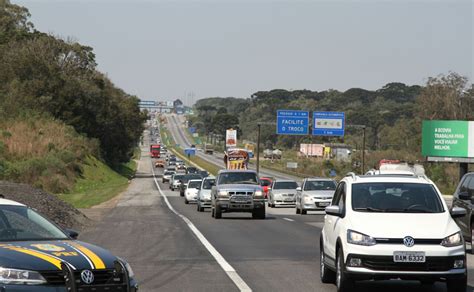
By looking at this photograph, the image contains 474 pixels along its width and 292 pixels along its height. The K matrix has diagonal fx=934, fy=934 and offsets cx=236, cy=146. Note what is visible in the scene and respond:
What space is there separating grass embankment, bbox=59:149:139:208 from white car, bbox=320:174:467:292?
3893 cm

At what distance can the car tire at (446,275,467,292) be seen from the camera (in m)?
12.8

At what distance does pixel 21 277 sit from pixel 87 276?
0.64m

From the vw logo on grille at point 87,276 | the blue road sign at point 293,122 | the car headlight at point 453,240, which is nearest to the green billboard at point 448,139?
the blue road sign at point 293,122

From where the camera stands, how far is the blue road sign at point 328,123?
258 ft

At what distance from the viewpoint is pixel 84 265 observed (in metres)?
9.41

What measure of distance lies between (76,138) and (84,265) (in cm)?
8098

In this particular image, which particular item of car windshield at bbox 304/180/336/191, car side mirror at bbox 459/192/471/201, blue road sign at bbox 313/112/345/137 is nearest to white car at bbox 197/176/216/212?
car windshield at bbox 304/180/336/191

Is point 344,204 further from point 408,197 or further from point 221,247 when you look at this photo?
point 221,247

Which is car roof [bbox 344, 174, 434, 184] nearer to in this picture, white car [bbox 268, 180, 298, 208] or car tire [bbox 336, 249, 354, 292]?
car tire [bbox 336, 249, 354, 292]

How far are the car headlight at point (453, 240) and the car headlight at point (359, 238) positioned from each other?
3.16ft

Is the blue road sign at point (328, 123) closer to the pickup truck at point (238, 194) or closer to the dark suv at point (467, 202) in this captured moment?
the pickup truck at point (238, 194)

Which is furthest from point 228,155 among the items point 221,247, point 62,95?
point 221,247

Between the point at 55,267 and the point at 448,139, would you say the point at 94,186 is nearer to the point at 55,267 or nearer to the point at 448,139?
the point at 448,139

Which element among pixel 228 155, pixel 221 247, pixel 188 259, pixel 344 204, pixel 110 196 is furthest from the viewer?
pixel 228 155
